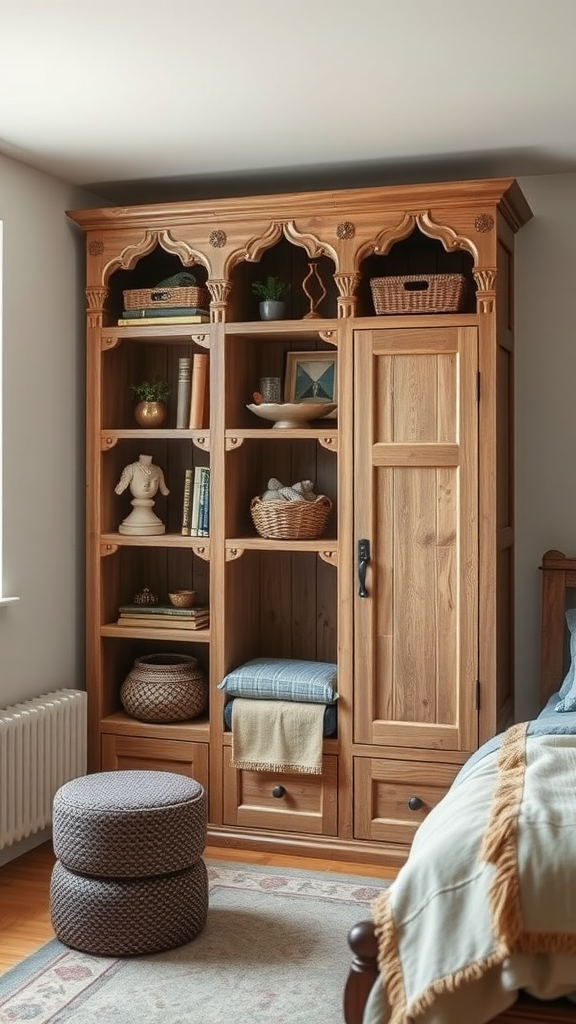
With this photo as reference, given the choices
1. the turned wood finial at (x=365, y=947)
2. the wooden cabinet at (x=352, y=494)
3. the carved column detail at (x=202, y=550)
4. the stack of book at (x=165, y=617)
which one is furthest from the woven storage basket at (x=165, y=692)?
the turned wood finial at (x=365, y=947)

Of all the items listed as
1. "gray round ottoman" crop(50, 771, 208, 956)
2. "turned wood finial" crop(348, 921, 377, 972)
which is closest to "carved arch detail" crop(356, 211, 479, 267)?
"gray round ottoman" crop(50, 771, 208, 956)

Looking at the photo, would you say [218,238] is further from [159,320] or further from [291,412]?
[291,412]

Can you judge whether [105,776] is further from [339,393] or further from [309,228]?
[309,228]

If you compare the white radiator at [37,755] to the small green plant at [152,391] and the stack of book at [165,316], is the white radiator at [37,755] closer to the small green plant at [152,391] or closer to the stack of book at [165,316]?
the small green plant at [152,391]

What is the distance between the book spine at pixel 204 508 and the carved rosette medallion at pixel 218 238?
88 centimetres

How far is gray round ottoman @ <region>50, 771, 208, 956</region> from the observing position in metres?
3.28

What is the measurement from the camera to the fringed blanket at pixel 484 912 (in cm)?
219

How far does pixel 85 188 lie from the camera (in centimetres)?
462

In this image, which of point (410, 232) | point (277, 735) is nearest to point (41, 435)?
point (277, 735)

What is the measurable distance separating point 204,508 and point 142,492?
0.30m

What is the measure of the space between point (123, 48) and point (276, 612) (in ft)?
7.99

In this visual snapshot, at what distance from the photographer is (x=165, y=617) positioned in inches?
178

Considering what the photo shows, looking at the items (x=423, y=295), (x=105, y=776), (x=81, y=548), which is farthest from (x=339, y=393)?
(x=105, y=776)

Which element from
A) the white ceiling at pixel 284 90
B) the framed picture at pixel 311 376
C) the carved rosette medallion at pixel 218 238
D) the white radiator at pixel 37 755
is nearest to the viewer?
the white ceiling at pixel 284 90
